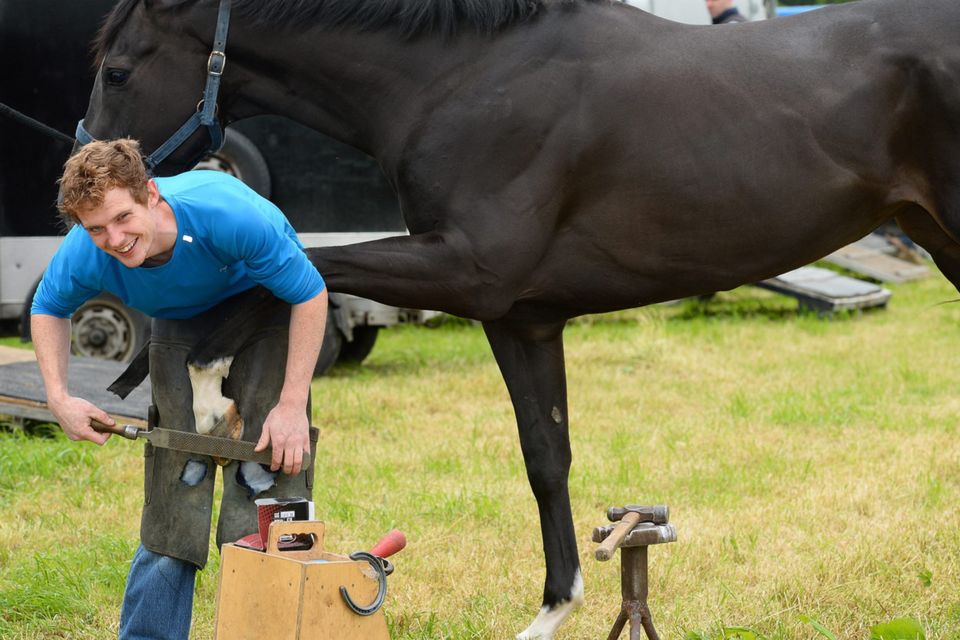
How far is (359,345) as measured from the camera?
27.9 feet

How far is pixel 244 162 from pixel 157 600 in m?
4.85

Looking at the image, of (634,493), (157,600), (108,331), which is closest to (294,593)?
(157,600)

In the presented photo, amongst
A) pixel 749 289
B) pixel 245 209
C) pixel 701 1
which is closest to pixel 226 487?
pixel 245 209

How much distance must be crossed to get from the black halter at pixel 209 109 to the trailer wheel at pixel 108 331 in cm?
463

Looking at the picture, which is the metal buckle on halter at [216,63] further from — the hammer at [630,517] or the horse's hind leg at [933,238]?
the horse's hind leg at [933,238]

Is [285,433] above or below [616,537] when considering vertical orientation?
above

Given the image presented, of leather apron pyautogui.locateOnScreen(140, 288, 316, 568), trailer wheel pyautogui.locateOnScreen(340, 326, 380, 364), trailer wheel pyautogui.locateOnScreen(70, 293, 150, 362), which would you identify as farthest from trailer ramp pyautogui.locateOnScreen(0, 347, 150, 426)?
leather apron pyautogui.locateOnScreen(140, 288, 316, 568)

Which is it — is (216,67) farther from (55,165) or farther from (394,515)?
(55,165)

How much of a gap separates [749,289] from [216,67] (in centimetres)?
934

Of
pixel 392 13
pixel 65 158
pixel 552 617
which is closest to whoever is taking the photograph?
pixel 392 13

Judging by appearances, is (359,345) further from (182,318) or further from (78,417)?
(78,417)

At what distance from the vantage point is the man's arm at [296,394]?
276 cm

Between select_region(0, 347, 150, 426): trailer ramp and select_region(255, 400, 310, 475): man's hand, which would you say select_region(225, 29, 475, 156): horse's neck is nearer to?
select_region(255, 400, 310, 475): man's hand

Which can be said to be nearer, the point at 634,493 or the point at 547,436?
the point at 547,436
